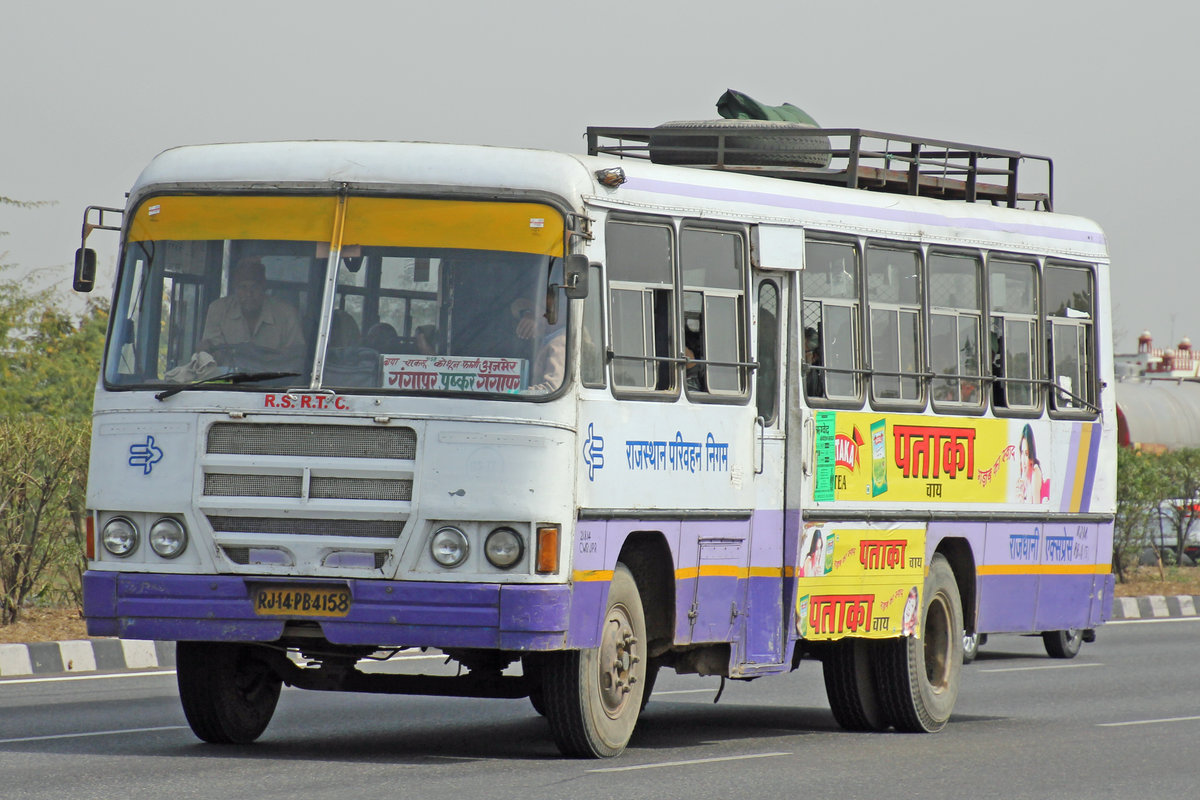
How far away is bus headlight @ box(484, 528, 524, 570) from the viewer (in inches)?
356

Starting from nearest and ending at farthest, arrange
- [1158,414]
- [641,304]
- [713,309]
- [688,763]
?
[688,763] → [641,304] → [713,309] → [1158,414]

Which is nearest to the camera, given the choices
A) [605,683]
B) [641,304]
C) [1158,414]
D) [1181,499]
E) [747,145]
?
[605,683]

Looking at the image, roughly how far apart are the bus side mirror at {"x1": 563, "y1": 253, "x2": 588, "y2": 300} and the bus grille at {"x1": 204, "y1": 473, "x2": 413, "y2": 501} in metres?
1.14

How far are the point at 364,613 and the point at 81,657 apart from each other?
7.13 m

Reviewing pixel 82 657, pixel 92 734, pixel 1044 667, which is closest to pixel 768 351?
pixel 92 734

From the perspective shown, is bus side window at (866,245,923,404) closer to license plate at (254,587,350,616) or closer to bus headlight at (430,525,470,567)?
bus headlight at (430,525,470,567)

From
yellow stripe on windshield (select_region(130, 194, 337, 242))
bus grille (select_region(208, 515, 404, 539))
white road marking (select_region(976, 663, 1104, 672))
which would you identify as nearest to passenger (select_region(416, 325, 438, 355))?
yellow stripe on windshield (select_region(130, 194, 337, 242))

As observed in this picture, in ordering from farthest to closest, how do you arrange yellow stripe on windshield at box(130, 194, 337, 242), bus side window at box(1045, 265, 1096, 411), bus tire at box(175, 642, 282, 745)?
bus side window at box(1045, 265, 1096, 411), bus tire at box(175, 642, 282, 745), yellow stripe on windshield at box(130, 194, 337, 242)

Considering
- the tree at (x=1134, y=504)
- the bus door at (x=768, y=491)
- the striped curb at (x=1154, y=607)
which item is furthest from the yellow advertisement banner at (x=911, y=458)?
the tree at (x=1134, y=504)

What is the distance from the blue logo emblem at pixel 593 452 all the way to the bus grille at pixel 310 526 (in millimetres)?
949

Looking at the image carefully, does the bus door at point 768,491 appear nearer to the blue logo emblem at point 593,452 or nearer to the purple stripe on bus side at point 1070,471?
the blue logo emblem at point 593,452

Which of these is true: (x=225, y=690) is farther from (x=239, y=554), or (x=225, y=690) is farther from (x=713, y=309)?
(x=713, y=309)

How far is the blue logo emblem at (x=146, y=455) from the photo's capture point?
938 cm

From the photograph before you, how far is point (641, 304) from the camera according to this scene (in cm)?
1009
